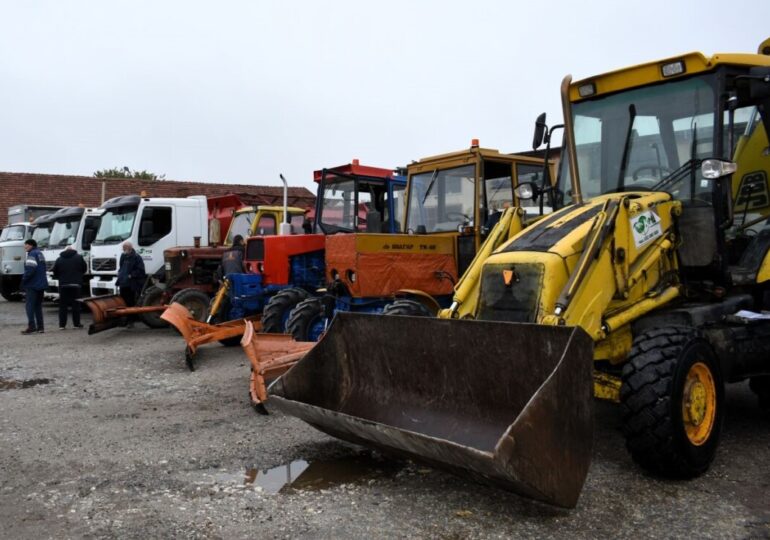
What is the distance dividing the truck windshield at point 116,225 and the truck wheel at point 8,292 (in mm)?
6764

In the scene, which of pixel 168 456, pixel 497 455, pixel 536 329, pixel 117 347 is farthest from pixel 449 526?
pixel 117 347

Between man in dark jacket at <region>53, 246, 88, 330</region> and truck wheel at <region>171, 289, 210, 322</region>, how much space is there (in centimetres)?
274

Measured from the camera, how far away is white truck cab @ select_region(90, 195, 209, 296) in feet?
47.5

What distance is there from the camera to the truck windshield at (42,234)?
18.7 metres

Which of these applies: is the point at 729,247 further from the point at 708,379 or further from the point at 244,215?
the point at 244,215

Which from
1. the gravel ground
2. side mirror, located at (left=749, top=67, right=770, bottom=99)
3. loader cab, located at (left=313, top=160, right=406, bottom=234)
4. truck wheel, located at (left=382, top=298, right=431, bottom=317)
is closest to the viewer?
the gravel ground

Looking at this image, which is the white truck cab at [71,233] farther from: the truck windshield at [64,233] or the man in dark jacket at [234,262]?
the man in dark jacket at [234,262]

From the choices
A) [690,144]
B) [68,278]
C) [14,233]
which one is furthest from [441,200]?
[14,233]

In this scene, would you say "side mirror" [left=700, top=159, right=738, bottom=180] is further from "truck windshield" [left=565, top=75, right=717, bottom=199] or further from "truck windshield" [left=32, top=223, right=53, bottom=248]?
"truck windshield" [left=32, top=223, right=53, bottom=248]

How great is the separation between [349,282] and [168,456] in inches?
155

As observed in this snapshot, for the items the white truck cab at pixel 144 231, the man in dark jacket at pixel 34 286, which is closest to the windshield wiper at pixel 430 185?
the white truck cab at pixel 144 231

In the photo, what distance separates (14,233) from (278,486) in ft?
62.7

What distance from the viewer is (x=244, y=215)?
594 inches

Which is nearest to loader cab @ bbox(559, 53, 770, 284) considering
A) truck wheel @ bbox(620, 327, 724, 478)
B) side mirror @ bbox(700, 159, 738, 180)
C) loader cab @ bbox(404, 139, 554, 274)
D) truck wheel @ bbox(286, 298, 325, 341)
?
side mirror @ bbox(700, 159, 738, 180)
